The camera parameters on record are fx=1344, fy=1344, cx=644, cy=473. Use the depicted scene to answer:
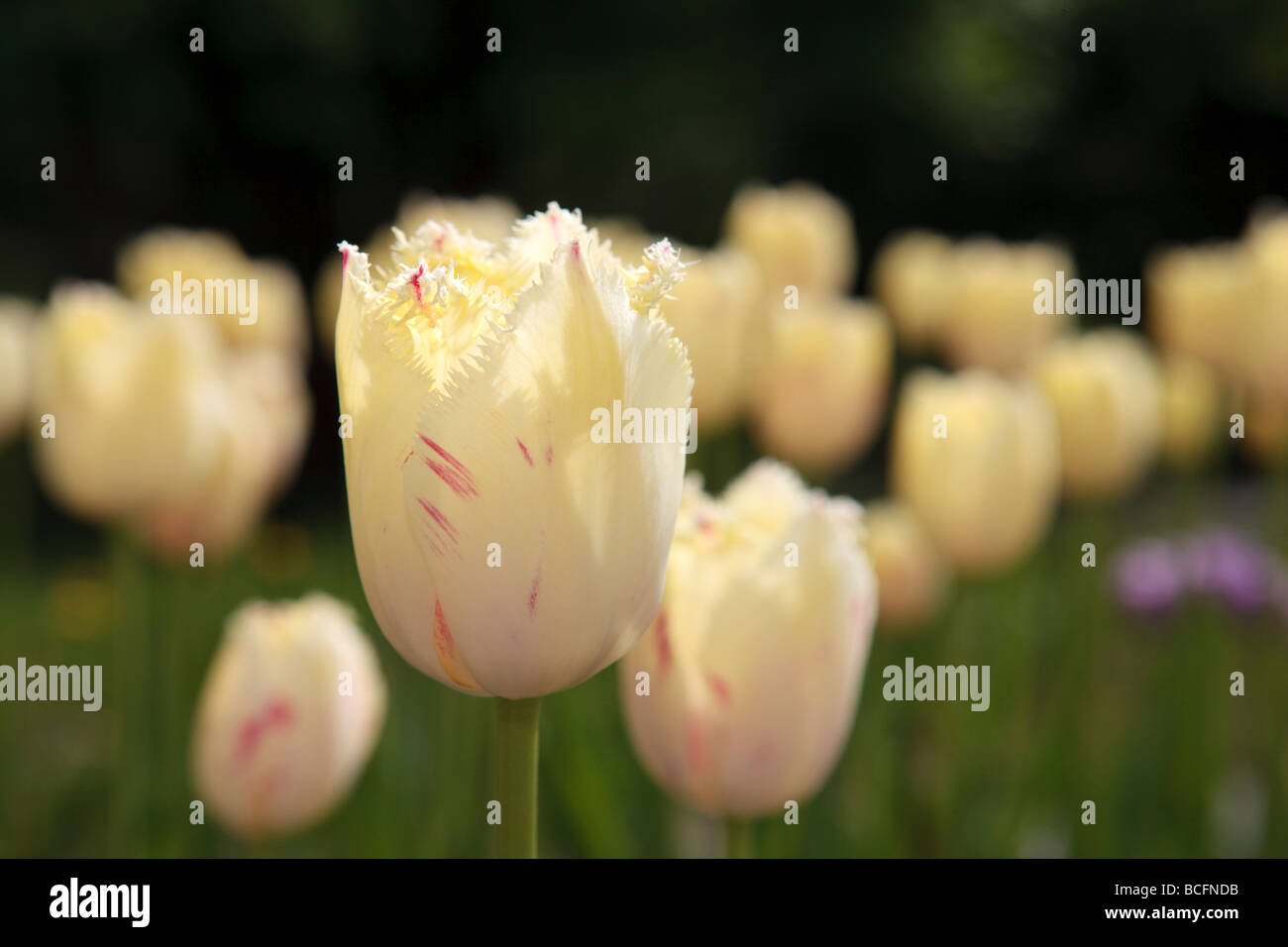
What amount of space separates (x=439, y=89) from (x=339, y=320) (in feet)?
16.7

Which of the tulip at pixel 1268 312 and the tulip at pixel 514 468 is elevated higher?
the tulip at pixel 1268 312

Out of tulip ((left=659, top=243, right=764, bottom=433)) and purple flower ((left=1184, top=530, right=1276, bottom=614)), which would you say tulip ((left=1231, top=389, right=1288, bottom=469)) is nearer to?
purple flower ((left=1184, top=530, right=1276, bottom=614))

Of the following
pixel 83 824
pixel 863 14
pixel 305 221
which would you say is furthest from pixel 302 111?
pixel 83 824

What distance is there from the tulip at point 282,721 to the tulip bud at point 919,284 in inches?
69.8

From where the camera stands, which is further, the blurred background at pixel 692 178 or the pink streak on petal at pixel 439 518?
the blurred background at pixel 692 178

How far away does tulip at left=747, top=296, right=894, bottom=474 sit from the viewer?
6.45 ft

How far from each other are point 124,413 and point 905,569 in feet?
3.78

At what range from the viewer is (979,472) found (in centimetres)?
173

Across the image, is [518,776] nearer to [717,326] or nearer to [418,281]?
[418,281]

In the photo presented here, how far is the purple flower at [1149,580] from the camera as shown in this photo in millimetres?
2393

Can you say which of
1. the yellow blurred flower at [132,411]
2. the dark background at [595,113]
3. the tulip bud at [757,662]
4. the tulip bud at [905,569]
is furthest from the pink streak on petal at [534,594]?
the dark background at [595,113]

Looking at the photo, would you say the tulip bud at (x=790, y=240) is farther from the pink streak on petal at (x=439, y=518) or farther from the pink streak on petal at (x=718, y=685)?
the pink streak on petal at (x=439, y=518)

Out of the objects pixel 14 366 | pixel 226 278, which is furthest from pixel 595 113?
pixel 14 366

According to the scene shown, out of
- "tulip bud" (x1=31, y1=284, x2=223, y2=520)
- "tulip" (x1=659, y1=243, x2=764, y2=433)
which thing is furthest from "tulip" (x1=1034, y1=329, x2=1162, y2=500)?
"tulip bud" (x1=31, y1=284, x2=223, y2=520)
